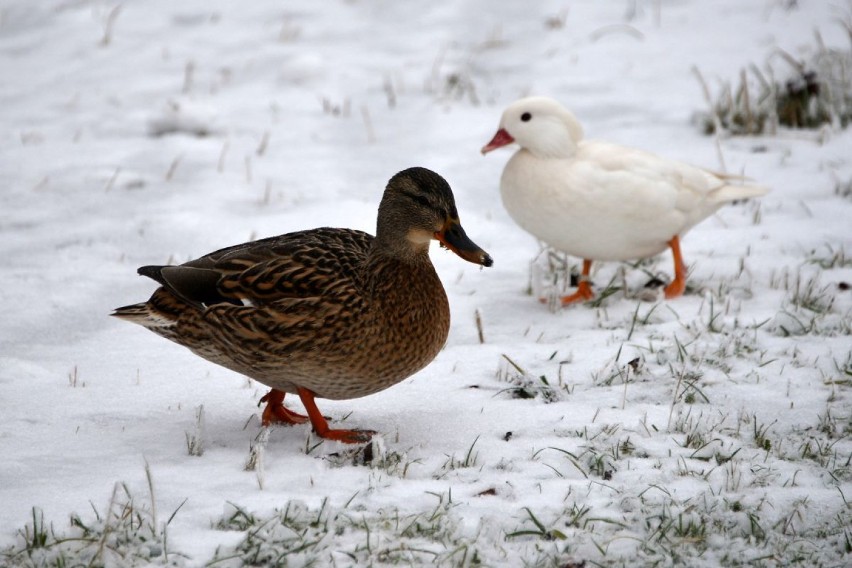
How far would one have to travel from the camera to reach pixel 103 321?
16.6 feet

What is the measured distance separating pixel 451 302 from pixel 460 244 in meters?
1.73

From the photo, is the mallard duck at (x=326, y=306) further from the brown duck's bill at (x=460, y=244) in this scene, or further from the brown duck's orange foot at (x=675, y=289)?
the brown duck's orange foot at (x=675, y=289)

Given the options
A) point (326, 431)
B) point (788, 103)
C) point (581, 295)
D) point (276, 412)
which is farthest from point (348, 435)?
point (788, 103)

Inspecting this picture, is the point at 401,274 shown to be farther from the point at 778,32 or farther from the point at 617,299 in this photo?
the point at 778,32

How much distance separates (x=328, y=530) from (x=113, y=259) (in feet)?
10.6

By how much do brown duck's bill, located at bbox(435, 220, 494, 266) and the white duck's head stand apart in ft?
5.99

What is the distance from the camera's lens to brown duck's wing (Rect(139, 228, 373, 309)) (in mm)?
3754

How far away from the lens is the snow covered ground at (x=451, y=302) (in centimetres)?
315

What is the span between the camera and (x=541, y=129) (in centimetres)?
553

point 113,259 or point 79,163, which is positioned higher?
point 79,163

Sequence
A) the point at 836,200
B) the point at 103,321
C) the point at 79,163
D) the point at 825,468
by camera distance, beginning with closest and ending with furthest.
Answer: the point at 825,468 < the point at 103,321 < the point at 836,200 < the point at 79,163

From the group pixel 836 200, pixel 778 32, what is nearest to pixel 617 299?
pixel 836 200

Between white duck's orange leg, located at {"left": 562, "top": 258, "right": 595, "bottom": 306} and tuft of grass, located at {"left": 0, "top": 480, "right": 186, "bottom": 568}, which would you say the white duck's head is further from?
tuft of grass, located at {"left": 0, "top": 480, "right": 186, "bottom": 568}

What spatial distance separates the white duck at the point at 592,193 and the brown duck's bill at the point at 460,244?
1632 mm
